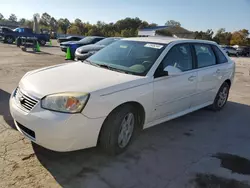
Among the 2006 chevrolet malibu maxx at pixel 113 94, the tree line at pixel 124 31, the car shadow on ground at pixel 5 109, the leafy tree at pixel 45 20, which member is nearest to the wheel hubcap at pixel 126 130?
the 2006 chevrolet malibu maxx at pixel 113 94

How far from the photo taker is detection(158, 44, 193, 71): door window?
393 cm

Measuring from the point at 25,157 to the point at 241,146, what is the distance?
3232 millimetres

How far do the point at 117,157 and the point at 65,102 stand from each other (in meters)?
1.07

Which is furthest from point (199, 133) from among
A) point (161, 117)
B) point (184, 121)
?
point (161, 117)

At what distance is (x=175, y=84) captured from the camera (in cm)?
394

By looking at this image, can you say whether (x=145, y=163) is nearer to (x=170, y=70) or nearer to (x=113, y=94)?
(x=113, y=94)

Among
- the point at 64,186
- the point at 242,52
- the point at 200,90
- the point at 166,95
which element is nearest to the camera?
the point at 64,186

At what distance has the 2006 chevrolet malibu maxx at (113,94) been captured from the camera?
9.09 feet

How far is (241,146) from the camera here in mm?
3945

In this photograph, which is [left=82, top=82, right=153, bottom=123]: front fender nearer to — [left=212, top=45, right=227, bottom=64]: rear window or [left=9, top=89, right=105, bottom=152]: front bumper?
[left=9, top=89, right=105, bottom=152]: front bumper

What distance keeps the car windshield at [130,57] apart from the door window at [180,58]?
0.16 meters

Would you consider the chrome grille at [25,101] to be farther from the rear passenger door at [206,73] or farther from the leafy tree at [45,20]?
the leafy tree at [45,20]

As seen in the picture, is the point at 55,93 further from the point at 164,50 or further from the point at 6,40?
the point at 6,40

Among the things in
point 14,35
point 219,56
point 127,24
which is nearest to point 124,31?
point 127,24
